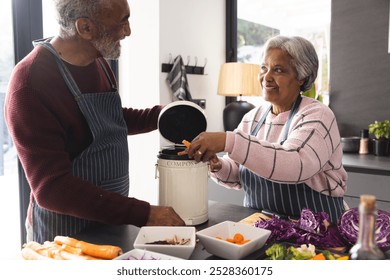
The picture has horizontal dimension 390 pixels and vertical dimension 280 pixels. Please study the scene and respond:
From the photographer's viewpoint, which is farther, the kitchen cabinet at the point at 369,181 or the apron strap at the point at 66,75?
the kitchen cabinet at the point at 369,181

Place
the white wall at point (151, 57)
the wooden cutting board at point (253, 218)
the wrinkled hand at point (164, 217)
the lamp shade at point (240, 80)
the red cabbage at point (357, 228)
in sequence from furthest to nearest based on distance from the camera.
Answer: the lamp shade at point (240, 80), the white wall at point (151, 57), the wooden cutting board at point (253, 218), the wrinkled hand at point (164, 217), the red cabbage at point (357, 228)

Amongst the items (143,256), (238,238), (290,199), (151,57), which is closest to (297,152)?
(290,199)

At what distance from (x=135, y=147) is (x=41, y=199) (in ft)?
5.72

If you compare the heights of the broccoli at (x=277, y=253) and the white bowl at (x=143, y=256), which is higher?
the white bowl at (x=143, y=256)

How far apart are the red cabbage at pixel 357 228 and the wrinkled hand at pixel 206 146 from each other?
394 mm

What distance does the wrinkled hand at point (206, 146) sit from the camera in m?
1.19

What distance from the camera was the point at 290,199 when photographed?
1.42 metres

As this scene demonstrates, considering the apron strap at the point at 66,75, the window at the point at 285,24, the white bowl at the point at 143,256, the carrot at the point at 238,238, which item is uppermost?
the window at the point at 285,24

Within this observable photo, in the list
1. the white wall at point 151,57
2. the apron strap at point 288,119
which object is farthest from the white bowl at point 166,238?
the white wall at point 151,57

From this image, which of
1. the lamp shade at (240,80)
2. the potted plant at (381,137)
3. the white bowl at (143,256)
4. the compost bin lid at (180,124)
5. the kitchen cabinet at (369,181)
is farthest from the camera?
the lamp shade at (240,80)

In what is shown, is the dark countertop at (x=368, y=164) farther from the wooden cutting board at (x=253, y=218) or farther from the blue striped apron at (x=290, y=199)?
the wooden cutting board at (x=253, y=218)

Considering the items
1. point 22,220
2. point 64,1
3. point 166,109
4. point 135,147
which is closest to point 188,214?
point 166,109
